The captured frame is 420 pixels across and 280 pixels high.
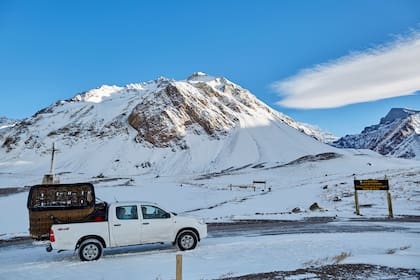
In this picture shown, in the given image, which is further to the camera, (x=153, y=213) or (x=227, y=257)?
(x=153, y=213)

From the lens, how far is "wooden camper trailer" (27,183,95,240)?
11.1 meters

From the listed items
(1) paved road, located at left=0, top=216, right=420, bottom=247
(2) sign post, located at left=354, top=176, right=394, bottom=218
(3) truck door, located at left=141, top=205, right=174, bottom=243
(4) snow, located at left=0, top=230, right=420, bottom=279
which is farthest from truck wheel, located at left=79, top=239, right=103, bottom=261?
(2) sign post, located at left=354, top=176, right=394, bottom=218

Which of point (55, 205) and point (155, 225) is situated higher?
point (55, 205)

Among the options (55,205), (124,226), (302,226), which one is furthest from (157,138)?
(124,226)

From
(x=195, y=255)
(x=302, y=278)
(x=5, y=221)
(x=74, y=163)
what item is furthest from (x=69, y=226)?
(x=74, y=163)

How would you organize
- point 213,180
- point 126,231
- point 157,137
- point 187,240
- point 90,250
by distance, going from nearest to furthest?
point 90,250
point 126,231
point 187,240
point 213,180
point 157,137

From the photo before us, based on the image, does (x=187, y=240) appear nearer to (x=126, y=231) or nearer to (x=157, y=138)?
(x=126, y=231)

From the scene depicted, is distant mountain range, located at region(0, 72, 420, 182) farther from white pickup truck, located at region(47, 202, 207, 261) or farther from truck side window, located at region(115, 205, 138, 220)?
truck side window, located at region(115, 205, 138, 220)

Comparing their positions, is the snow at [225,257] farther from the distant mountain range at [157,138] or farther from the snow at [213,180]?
the distant mountain range at [157,138]

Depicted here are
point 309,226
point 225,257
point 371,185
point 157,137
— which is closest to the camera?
point 225,257

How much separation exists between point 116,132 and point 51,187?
102785 millimetres

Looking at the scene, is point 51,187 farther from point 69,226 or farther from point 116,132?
point 116,132

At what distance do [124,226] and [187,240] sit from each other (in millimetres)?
2084

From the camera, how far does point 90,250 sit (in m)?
10.3
